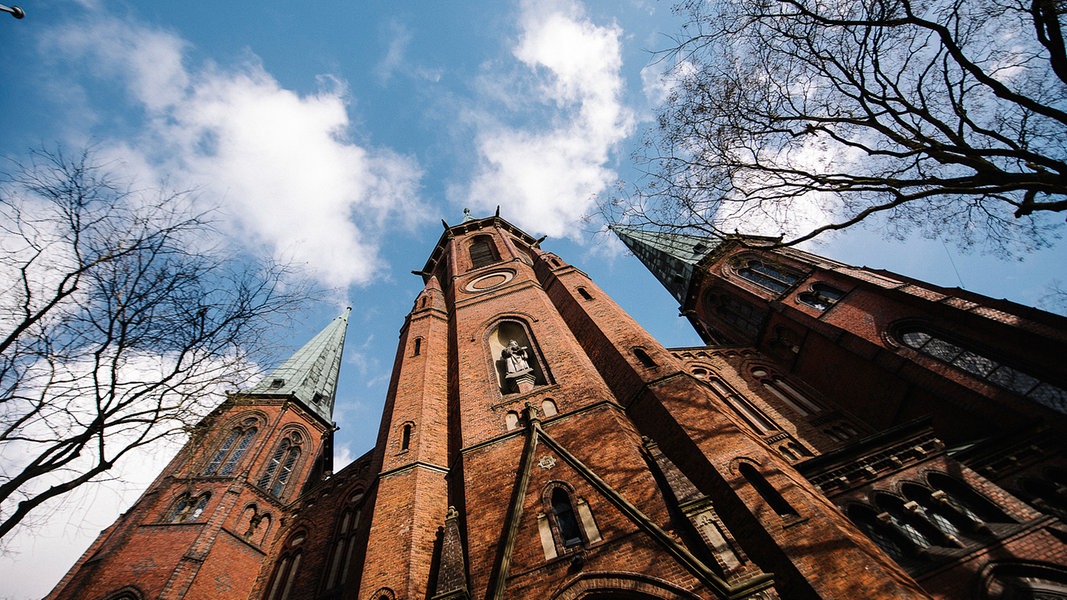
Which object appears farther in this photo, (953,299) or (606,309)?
(606,309)

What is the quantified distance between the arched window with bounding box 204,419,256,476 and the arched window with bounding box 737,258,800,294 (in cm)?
1916

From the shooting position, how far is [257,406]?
18.4m

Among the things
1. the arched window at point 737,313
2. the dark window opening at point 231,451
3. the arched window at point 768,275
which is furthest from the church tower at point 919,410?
the dark window opening at point 231,451

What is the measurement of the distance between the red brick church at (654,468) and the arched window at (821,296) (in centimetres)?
8

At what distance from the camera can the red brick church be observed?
662cm

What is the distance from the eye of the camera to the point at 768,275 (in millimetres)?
18703

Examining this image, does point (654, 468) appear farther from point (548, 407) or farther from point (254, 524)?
point (254, 524)

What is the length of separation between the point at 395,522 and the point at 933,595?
314 inches

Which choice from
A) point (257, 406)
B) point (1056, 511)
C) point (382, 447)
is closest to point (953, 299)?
point (1056, 511)

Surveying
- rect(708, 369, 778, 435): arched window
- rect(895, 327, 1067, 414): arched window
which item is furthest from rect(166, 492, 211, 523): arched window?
rect(895, 327, 1067, 414): arched window

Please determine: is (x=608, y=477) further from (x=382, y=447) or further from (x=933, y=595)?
(x=382, y=447)

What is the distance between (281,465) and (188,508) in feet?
11.8

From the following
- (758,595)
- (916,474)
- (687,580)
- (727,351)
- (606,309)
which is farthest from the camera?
(727,351)

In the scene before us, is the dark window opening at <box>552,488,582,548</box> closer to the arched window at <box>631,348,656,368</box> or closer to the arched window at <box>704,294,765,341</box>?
the arched window at <box>631,348,656,368</box>
